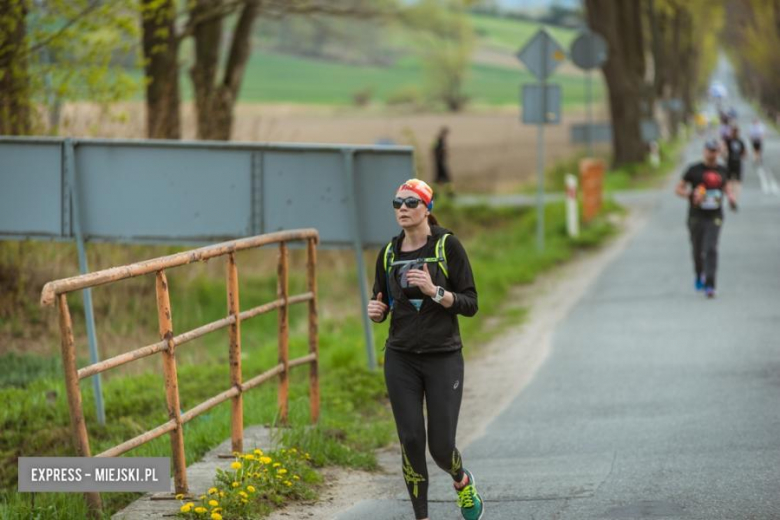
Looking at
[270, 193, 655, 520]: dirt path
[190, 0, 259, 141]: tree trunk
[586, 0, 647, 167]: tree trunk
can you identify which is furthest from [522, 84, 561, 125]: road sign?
[586, 0, 647, 167]: tree trunk

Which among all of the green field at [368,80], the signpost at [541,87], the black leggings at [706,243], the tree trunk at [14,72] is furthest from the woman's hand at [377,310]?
the green field at [368,80]

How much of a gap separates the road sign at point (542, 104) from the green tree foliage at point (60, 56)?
733 centimetres

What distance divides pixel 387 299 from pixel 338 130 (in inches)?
3029

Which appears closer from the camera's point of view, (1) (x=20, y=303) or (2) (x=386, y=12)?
(1) (x=20, y=303)

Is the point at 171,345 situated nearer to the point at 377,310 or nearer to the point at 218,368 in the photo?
the point at 377,310

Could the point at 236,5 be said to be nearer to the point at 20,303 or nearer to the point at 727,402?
the point at 20,303

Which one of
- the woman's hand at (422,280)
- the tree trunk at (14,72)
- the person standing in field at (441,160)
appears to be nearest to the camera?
the woman's hand at (422,280)

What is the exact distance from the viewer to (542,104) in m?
21.4

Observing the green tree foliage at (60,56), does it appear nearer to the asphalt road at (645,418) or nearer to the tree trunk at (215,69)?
the tree trunk at (215,69)

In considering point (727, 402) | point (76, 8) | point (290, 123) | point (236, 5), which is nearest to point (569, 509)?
point (727, 402)

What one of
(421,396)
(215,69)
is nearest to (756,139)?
(215,69)

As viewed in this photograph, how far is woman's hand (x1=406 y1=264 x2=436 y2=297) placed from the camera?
672cm

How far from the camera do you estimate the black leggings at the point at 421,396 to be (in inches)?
276

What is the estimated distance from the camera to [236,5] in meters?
21.5
